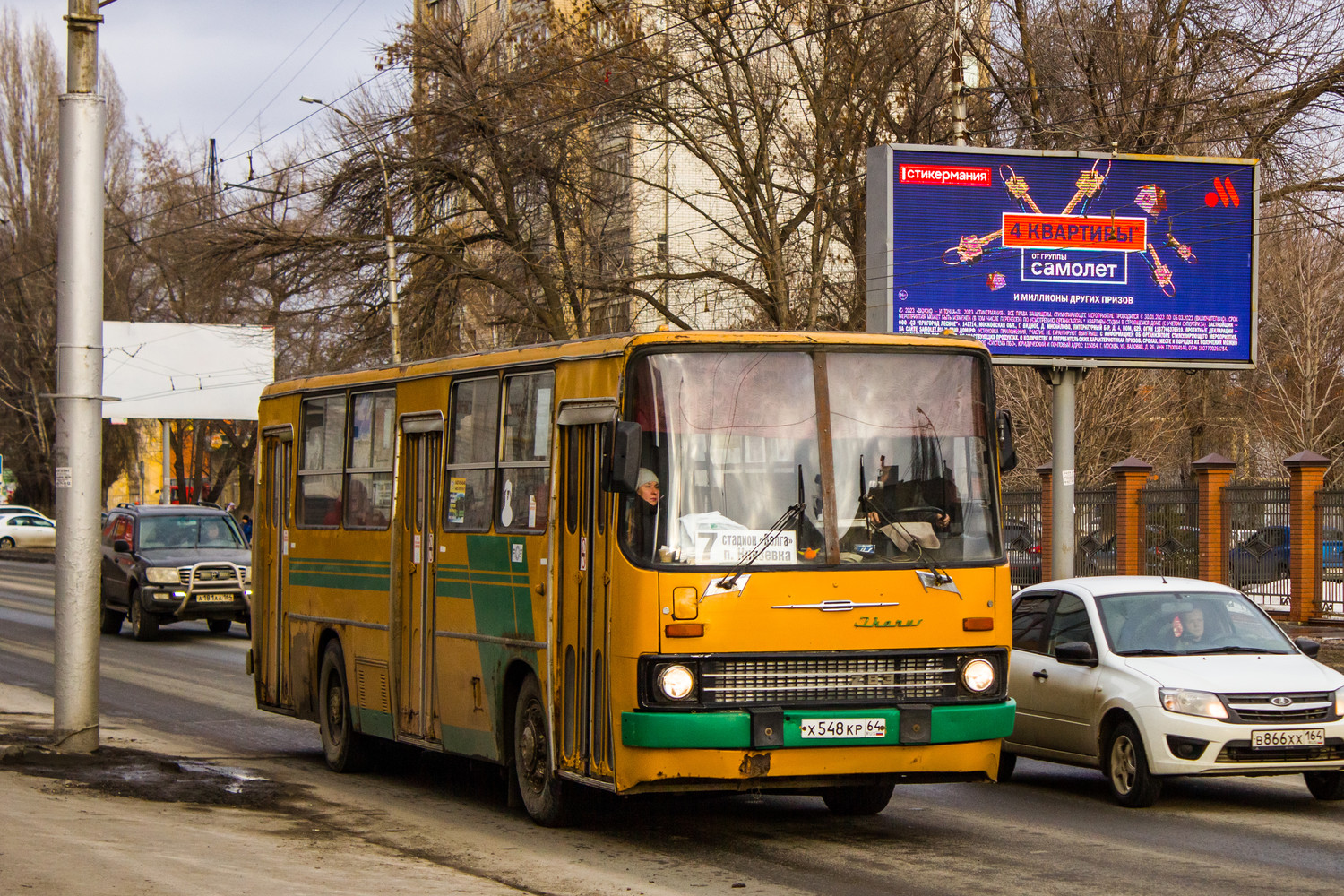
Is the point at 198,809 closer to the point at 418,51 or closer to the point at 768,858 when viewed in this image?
the point at 768,858

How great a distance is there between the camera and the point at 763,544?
9031 millimetres

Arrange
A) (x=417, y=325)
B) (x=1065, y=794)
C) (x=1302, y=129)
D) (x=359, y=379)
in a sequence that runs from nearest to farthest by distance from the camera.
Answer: (x=1065, y=794)
(x=359, y=379)
(x=1302, y=129)
(x=417, y=325)

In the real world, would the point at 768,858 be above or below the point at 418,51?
below

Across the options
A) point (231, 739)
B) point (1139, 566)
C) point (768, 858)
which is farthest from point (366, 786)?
point (1139, 566)

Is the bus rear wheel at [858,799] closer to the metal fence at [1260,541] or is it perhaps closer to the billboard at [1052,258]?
the billboard at [1052,258]

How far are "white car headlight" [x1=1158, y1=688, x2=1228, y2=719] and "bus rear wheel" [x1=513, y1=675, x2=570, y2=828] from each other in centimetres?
372

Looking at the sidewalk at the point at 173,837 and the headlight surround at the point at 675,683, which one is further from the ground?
the headlight surround at the point at 675,683

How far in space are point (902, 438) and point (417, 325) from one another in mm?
28655

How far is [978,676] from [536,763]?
2590 millimetres

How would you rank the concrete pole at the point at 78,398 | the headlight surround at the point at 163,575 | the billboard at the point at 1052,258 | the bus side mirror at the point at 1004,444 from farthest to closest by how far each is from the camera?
the headlight surround at the point at 163,575 < the billboard at the point at 1052,258 < the concrete pole at the point at 78,398 < the bus side mirror at the point at 1004,444

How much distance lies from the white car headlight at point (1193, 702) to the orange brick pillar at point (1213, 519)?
16553 millimetres

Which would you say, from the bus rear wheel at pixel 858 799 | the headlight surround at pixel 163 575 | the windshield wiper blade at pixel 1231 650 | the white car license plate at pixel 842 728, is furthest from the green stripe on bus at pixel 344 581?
the headlight surround at pixel 163 575

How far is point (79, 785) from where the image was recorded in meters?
11.3

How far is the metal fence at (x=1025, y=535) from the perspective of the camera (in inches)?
1224
